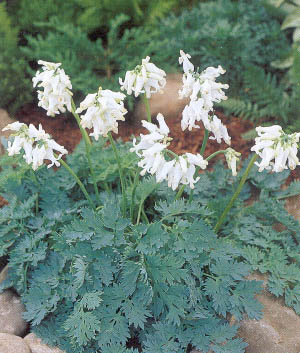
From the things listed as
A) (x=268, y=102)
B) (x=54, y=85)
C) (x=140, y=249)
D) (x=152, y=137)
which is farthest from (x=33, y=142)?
(x=268, y=102)

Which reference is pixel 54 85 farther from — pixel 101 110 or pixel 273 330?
pixel 273 330

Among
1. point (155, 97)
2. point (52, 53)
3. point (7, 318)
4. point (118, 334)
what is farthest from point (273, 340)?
point (52, 53)

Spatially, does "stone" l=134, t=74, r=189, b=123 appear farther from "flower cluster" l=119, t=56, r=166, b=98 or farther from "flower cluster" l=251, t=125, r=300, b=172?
"flower cluster" l=251, t=125, r=300, b=172

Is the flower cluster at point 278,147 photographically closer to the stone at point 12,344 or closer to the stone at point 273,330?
the stone at point 273,330

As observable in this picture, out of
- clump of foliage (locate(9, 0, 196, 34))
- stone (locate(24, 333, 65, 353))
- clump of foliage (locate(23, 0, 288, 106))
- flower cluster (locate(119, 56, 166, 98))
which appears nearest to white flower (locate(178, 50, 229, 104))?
flower cluster (locate(119, 56, 166, 98))

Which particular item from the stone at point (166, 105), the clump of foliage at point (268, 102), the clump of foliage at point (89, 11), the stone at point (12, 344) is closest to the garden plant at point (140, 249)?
the stone at point (12, 344)

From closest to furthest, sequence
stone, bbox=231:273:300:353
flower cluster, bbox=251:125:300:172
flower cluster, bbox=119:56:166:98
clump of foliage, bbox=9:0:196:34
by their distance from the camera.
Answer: flower cluster, bbox=251:125:300:172
flower cluster, bbox=119:56:166:98
stone, bbox=231:273:300:353
clump of foliage, bbox=9:0:196:34

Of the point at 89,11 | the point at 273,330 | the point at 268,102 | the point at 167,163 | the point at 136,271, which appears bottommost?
the point at 273,330

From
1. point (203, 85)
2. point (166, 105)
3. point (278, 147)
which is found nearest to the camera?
point (278, 147)
